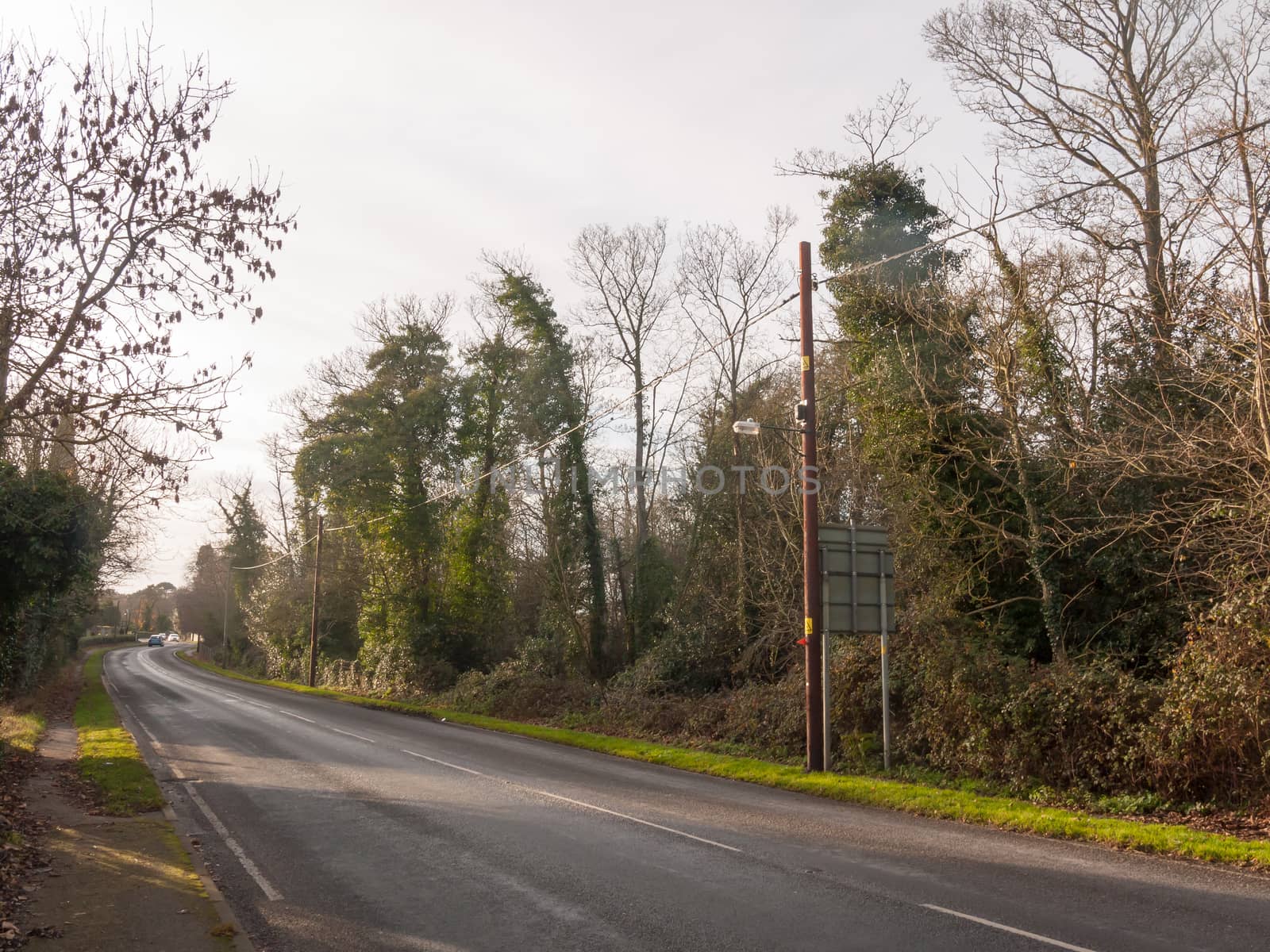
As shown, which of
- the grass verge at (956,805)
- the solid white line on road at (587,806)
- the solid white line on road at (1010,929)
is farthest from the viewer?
the solid white line on road at (587,806)

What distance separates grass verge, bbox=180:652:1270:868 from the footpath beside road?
861cm

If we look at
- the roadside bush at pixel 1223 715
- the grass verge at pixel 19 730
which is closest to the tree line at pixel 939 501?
the roadside bush at pixel 1223 715

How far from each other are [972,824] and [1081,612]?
6.89 m

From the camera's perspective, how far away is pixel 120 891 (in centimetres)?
802

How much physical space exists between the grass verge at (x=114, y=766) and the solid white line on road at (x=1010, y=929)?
965 centimetres

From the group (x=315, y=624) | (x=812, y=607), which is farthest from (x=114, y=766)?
(x=315, y=624)

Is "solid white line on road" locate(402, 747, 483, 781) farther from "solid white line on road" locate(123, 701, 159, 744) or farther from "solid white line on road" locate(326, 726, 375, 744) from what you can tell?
"solid white line on road" locate(123, 701, 159, 744)

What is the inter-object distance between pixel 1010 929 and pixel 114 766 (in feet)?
47.6

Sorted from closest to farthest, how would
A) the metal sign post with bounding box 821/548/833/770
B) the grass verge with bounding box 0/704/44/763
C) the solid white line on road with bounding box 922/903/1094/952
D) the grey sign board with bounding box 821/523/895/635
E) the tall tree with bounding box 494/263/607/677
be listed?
the solid white line on road with bounding box 922/903/1094/952, the metal sign post with bounding box 821/548/833/770, the grey sign board with bounding box 821/523/895/635, the grass verge with bounding box 0/704/44/763, the tall tree with bounding box 494/263/607/677

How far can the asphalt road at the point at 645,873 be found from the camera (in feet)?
22.3

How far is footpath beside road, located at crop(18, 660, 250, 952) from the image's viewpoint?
22.1 feet

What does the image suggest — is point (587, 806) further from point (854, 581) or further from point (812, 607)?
point (854, 581)

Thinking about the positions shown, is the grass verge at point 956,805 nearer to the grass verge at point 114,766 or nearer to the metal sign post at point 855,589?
the metal sign post at point 855,589

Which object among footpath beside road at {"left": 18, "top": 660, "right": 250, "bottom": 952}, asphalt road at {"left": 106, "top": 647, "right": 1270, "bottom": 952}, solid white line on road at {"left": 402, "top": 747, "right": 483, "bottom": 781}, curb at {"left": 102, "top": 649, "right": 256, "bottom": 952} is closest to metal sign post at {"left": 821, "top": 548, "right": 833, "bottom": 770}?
asphalt road at {"left": 106, "top": 647, "right": 1270, "bottom": 952}
